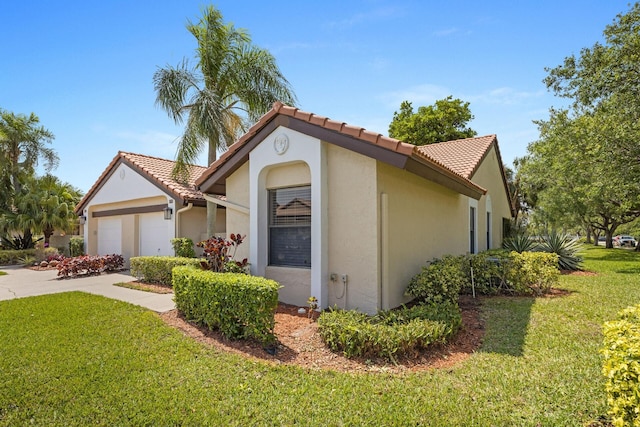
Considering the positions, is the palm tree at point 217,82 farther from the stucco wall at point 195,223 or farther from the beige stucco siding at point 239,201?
the beige stucco siding at point 239,201

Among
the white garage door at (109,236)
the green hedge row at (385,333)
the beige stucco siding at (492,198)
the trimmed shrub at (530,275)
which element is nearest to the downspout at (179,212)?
the white garage door at (109,236)

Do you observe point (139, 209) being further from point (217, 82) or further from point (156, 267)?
point (217, 82)

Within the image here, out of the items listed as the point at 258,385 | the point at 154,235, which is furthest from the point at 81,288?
the point at 258,385

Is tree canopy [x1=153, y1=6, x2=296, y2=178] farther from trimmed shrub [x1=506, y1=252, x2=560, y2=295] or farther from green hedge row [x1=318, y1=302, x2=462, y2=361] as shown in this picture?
trimmed shrub [x1=506, y1=252, x2=560, y2=295]

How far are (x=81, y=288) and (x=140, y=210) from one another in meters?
5.44

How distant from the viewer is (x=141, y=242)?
1627 centimetres

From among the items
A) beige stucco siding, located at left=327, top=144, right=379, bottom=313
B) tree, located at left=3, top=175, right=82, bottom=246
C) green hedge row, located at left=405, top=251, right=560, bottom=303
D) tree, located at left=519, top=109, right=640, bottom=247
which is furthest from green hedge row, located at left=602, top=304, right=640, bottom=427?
tree, located at left=3, top=175, right=82, bottom=246

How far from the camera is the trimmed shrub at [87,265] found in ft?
44.2

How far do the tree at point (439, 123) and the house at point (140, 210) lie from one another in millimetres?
19884

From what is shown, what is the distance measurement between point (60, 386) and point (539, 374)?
6283 millimetres

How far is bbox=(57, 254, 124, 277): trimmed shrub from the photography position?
13.5 meters

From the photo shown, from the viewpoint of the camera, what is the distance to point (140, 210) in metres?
15.8

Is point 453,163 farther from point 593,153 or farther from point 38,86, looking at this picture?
point 38,86

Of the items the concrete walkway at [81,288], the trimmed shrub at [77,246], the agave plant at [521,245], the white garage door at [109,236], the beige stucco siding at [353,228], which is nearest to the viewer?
the beige stucco siding at [353,228]
